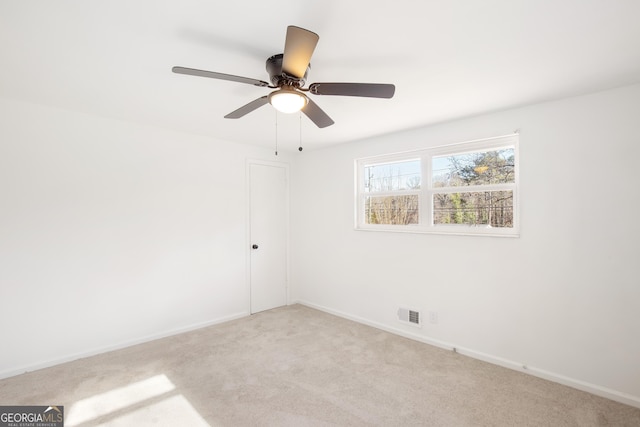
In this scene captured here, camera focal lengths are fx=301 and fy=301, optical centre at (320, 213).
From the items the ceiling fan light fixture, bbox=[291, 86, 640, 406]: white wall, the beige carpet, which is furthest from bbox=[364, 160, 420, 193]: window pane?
the ceiling fan light fixture

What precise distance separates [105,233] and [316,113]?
251 centimetres

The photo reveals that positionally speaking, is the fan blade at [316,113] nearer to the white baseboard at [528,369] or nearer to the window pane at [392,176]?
the window pane at [392,176]

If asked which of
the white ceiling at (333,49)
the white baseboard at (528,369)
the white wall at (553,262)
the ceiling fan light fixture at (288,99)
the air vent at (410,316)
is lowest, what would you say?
the white baseboard at (528,369)

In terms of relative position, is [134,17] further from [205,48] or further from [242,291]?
[242,291]

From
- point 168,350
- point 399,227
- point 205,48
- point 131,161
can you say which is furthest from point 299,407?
point 131,161

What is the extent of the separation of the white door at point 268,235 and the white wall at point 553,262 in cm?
171

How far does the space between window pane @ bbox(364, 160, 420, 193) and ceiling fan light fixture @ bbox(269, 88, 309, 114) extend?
2.06m

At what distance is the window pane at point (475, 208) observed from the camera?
2834mm

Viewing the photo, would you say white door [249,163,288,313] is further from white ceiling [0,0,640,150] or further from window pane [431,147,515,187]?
window pane [431,147,515,187]

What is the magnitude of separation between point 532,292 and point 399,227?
55.3 inches

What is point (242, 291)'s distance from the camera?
411 centimetres

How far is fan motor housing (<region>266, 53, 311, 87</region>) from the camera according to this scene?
5.53 ft
